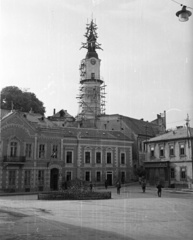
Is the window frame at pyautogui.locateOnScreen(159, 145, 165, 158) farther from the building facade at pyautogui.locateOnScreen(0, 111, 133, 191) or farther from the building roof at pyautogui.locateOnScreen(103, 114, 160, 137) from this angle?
the building roof at pyautogui.locateOnScreen(103, 114, 160, 137)

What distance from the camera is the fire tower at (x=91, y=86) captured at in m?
71.8

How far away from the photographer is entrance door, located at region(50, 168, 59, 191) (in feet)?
137

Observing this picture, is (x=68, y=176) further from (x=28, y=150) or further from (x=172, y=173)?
(x=172, y=173)

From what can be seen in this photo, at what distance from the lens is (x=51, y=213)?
1745 centimetres

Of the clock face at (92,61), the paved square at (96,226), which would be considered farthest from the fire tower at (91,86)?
the paved square at (96,226)

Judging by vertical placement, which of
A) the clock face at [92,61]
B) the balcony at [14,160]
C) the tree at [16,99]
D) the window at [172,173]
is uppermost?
the clock face at [92,61]

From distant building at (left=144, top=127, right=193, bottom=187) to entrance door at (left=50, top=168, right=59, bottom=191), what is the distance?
47.4 ft

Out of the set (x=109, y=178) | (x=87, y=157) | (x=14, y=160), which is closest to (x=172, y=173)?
(x=109, y=178)

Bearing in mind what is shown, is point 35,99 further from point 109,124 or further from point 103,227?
point 103,227

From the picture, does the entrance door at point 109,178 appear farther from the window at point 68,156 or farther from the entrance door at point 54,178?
the entrance door at point 54,178

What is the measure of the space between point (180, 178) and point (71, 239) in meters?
34.6

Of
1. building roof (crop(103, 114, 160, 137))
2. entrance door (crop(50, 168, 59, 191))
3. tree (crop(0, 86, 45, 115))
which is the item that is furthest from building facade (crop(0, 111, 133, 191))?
tree (crop(0, 86, 45, 115))

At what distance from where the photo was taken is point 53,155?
139ft

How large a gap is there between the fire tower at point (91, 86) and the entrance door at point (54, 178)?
27.7 m
